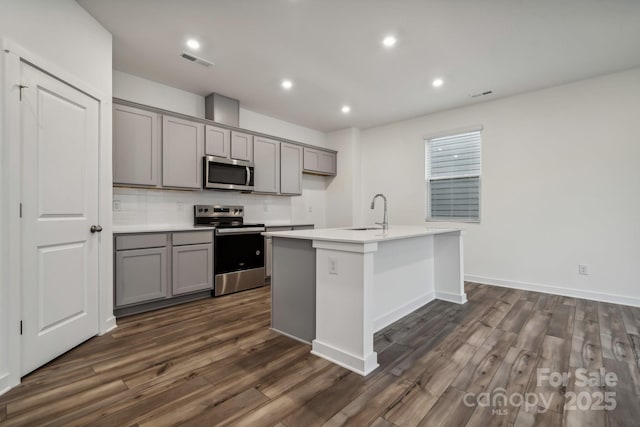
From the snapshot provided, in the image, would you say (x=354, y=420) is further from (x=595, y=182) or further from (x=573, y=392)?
(x=595, y=182)

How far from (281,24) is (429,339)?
9.85ft

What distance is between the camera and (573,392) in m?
1.72

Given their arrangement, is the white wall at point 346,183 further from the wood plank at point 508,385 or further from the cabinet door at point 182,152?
the wood plank at point 508,385

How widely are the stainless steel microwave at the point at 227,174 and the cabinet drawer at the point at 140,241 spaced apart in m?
0.91

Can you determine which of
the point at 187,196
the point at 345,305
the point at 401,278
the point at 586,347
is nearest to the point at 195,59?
the point at 187,196

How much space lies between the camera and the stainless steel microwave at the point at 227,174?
149 inches

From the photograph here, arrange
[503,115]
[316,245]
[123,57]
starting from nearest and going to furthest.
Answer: [316,245] < [123,57] < [503,115]

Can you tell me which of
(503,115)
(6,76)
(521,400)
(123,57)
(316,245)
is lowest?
(521,400)

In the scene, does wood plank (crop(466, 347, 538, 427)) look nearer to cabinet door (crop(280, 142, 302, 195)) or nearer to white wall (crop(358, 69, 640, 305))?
white wall (crop(358, 69, 640, 305))

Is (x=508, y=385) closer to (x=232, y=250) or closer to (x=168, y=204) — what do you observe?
(x=232, y=250)

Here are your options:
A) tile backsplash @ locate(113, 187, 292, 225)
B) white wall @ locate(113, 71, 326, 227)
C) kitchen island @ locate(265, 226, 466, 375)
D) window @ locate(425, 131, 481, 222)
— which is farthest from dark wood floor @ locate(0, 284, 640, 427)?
window @ locate(425, 131, 481, 222)

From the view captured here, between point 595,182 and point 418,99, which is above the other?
point 418,99

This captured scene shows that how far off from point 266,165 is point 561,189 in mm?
4069

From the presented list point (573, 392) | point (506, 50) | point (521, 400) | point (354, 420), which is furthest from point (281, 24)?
point (573, 392)
